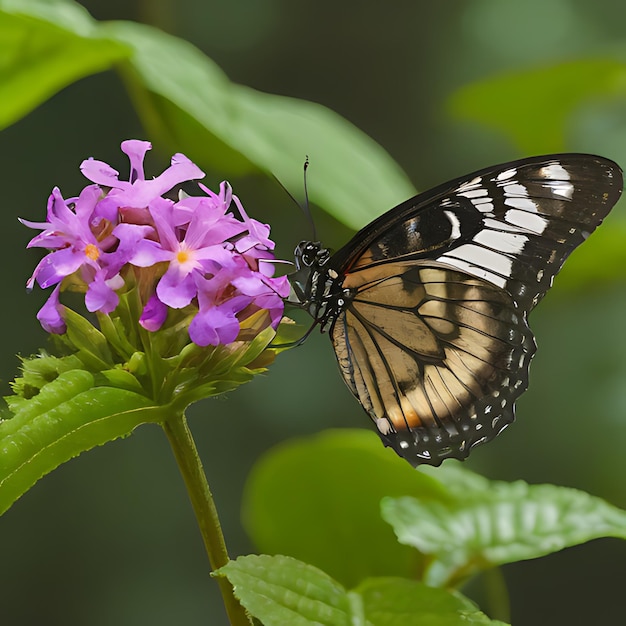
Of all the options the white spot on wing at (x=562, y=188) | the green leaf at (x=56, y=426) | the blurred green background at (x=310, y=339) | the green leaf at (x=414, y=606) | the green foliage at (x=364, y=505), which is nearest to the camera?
the green leaf at (x=56, y=426)

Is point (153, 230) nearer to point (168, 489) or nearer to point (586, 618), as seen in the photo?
point (168, 489)

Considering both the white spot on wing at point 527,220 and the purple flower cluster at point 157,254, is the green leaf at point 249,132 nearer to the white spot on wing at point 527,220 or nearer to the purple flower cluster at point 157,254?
the white spot on wing at point 527,220

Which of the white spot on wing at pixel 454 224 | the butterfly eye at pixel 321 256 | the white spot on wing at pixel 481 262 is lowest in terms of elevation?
the white spot on wing at pixel 481 262

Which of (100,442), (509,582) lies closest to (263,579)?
(100,442)

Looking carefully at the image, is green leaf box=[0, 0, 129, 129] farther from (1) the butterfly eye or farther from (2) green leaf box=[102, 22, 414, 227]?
(1) the butterfly eye

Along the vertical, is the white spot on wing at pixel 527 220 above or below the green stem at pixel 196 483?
above

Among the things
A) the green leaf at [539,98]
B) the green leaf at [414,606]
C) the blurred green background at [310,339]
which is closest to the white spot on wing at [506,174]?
the green leaf at [414,606]

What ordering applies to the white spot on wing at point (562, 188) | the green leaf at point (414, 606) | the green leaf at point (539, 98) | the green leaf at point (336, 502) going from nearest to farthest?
the green leaf at point (414, 606), the white spot on wing at point (562, 188), the green leaf at point (336, 502), the green leaf at point (539, 98)

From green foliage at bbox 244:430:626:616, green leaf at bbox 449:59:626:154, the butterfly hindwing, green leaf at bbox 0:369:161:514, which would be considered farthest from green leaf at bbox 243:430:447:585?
green leaf at bbox 449:59:626:154
